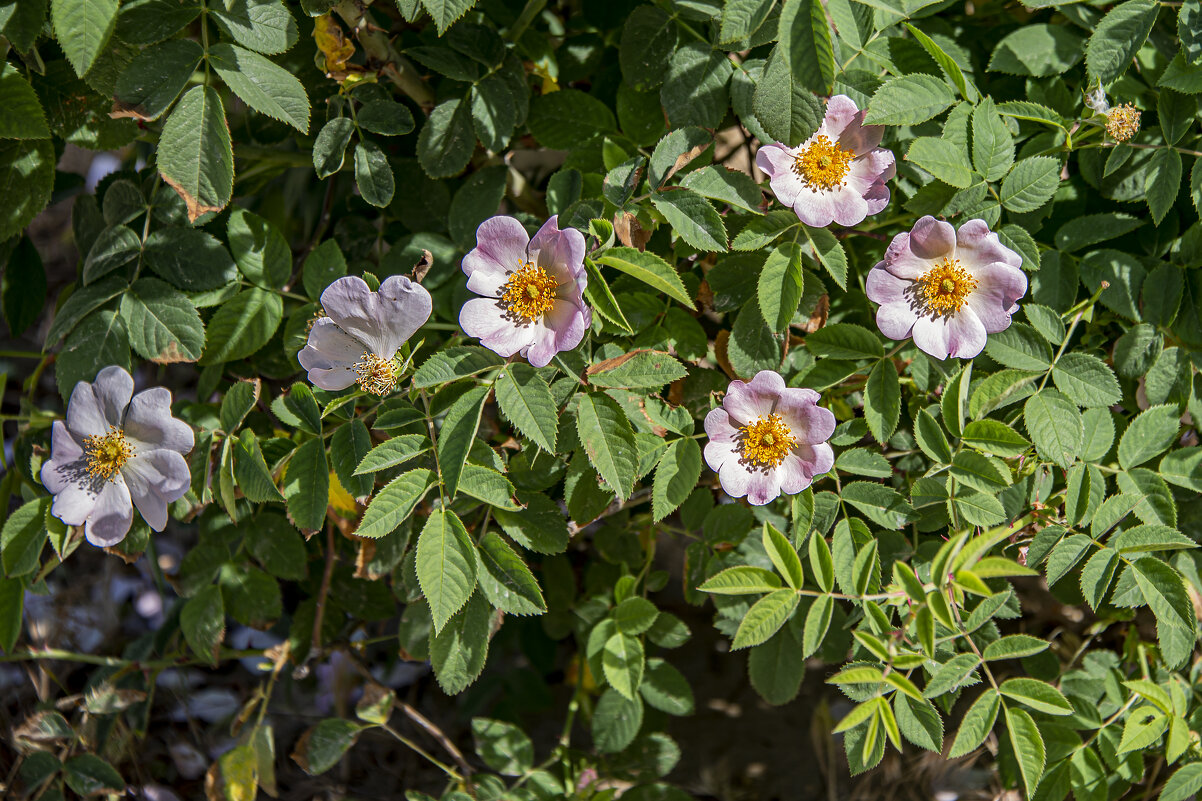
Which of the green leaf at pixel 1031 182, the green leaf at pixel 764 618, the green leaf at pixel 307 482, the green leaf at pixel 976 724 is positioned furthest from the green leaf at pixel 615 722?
the green leaf at pixel 1031 182

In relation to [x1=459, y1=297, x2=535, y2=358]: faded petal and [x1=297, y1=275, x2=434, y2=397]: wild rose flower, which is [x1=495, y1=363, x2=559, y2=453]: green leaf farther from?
[x1=297, y1=275, x2=434, y2=397]: wild rose flower

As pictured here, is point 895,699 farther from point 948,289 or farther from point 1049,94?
point 1049,94

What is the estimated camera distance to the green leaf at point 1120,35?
1.37m

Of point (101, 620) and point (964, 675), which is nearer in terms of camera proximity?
point (964, 675)

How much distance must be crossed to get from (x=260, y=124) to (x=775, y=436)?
1180 mm

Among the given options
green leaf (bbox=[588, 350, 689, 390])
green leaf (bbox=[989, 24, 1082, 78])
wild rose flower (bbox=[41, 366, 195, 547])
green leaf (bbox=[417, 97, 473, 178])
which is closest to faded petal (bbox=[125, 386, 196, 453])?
wild rose flower (bbox=[41, 366, 195, 547])

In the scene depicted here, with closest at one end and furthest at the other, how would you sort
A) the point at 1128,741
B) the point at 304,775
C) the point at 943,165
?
1. the point at 943,165
2. the point at 1128,741
3. the point at 304,775

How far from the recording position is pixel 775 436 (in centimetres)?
136

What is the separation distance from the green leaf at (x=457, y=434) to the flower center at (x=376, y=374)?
0.32ft

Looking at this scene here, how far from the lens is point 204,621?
1721 mm

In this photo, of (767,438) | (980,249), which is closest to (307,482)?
(767,438)

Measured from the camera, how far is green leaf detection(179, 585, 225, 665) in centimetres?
172

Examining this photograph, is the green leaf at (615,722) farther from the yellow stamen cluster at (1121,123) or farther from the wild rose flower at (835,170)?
the yellow stamen cluster at (1121,123)

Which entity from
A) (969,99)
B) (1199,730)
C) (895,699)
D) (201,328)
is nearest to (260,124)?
(201,328)
